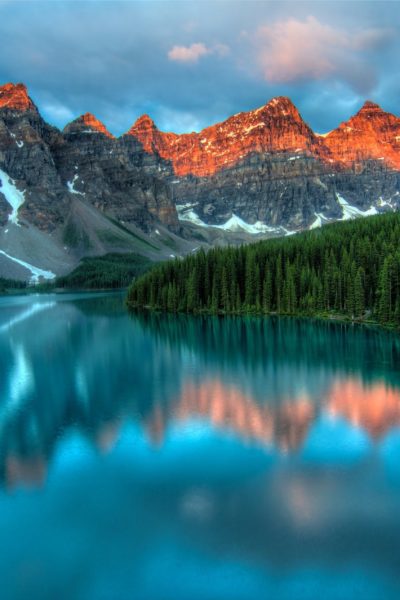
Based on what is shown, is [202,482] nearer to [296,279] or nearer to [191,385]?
[191,385]

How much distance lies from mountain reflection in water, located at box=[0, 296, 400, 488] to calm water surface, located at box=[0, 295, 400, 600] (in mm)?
199

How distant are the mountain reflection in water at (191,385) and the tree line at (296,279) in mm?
10447

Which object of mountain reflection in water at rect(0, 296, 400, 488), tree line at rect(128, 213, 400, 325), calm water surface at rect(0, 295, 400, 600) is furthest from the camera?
tree line at rect(128, 213, 400, 325)

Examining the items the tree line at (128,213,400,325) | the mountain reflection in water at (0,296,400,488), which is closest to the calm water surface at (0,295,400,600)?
the mountain reflection in water at (0,296,400,488)

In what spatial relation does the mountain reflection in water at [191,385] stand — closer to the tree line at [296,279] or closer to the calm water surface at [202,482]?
the calm water surface at [202,482]

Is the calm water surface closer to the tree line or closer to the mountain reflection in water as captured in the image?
the mountain reflection in water

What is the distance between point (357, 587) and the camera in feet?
51.3

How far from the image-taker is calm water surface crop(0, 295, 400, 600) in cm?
1648

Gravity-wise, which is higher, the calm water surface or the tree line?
the tree line

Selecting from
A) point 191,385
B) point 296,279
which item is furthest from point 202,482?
point 296,279

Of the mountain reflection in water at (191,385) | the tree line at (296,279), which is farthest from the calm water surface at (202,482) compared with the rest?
the tree line at (296,279)

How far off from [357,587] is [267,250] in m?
96.6

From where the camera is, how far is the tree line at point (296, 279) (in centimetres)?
8338

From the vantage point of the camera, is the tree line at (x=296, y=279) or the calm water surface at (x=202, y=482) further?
the tree line at (x=296, y=279)
